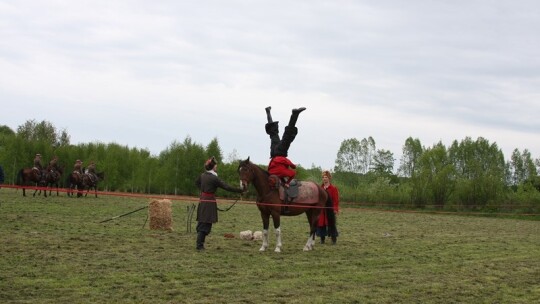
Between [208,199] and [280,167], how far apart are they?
1830mm

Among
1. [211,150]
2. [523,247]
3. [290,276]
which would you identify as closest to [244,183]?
[290,276]

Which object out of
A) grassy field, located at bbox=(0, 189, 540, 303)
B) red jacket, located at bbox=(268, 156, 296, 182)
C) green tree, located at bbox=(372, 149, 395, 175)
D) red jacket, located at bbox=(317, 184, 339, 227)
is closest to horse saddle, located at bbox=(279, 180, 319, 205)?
red jacket, located at bbox=(268, 156, 296, 182)

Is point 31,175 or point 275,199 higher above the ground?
point 31,175

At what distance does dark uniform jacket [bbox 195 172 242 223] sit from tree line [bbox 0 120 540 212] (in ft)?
84.0

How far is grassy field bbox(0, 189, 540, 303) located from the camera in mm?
8477

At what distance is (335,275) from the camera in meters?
10.6

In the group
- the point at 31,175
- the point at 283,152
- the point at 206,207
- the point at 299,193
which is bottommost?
the point at 206,207

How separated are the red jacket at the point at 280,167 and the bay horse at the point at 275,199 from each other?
10.3 inches

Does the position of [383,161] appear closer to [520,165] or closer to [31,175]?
[520,165]

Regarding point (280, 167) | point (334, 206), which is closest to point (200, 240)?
point (280, 167)

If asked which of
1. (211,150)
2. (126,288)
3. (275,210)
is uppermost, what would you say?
(211,150)

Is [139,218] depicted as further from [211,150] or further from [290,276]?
[211,150]

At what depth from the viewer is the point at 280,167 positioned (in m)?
14.0

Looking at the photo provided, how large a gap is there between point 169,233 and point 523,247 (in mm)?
9678
